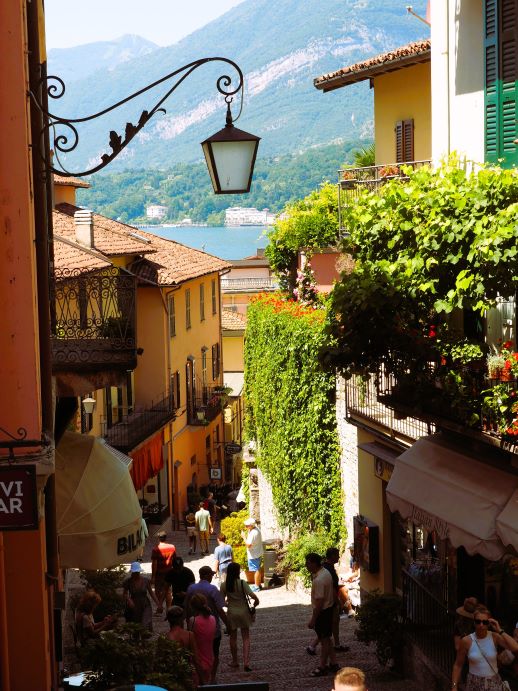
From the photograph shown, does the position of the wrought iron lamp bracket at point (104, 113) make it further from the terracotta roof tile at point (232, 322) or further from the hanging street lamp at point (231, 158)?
the terracotta roof tile at point (232, 322)

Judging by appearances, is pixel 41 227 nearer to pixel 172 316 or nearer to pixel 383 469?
pixel 383 469

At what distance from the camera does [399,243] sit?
12.7 meters

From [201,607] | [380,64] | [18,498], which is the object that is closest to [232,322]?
[380,64]

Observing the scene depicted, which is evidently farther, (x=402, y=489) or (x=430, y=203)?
(x=402, y=489)

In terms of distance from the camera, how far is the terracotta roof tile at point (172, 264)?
36.5 meters

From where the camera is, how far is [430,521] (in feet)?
40.2

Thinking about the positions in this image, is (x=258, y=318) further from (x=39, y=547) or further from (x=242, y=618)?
(x=39, y=547)

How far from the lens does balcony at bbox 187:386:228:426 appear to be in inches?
1646

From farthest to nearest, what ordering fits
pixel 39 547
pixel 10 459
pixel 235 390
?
1. pixel 235 390
2. pixel 39 547
3. pixel 10 459

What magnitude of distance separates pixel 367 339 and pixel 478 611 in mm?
A: 3608

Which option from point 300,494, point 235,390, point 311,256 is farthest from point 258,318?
point 235,390

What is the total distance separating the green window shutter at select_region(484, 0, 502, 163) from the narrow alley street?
20.7 ft

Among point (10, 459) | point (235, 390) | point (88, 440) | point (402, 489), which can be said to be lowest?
point (235, 390)

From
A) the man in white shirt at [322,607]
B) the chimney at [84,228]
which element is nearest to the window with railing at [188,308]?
the chimney at [84,228]
